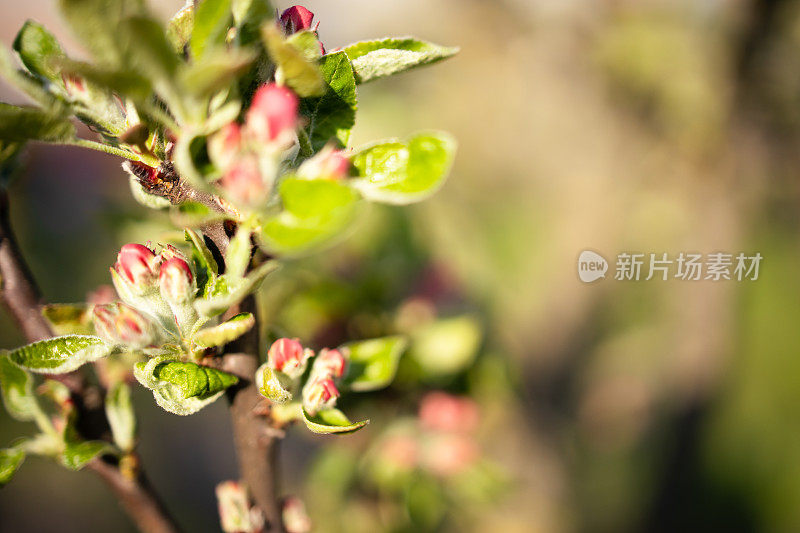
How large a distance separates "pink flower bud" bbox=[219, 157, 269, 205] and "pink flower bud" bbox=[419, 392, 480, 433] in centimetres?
59

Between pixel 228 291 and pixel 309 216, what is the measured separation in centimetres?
9

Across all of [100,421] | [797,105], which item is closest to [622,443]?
[797,105]

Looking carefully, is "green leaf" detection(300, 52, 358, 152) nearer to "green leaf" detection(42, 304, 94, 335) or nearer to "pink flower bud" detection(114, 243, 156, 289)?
"pink flower bud" detection(114, 243, 156, 289)

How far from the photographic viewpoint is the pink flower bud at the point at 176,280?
38 centimetres

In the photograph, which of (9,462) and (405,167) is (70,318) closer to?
(9,462)

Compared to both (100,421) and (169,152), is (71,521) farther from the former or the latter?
(169,152)

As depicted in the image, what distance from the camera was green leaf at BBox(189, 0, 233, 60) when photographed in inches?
11.9

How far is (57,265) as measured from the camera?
250cm

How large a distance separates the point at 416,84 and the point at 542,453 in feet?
6.95

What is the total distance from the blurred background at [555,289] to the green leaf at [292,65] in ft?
0.42

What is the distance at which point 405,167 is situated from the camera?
36 centimetres

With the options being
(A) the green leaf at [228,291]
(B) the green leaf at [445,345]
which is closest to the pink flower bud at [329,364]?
(A) the green leaf at [228,291]
